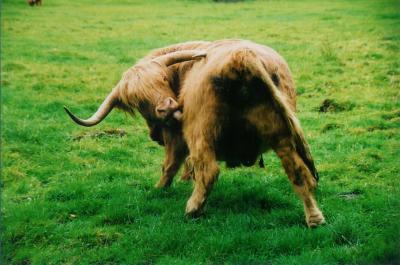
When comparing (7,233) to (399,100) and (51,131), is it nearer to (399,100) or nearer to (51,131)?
(51,131)

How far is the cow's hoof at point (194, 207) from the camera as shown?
5.65m

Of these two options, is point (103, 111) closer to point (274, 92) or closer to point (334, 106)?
point (274, 92)

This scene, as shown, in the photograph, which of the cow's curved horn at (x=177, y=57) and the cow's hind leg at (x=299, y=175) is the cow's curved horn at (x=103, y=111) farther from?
the cow's hind leg at (x=299, y=175)

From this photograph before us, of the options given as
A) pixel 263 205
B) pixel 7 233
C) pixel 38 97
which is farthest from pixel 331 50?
pixel 7 233

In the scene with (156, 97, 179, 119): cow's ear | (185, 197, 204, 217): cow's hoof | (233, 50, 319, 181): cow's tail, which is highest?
(233, 50, 319, 181): cow's tail

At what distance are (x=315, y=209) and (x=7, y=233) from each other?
3257 millimetres

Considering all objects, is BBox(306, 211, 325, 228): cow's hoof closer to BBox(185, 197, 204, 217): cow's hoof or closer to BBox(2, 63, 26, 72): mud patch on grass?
BBox(185, 197, 204, 217): cow's hoof

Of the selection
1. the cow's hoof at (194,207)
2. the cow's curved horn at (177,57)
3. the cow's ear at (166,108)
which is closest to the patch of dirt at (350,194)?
the cow's hoof at (194,207)

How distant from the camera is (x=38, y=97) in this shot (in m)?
11.7

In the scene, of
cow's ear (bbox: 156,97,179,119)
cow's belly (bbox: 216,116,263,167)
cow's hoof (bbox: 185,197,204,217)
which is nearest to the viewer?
cow's belly (bbox: 216,116,263,167)

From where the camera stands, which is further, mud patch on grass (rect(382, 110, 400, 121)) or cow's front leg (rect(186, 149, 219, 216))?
mud patch on grass (rect(382, 110, 400, 121))

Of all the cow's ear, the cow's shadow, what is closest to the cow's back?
the cow's ear

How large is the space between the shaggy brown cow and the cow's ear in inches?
0.5

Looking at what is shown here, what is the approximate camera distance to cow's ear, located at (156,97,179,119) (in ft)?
19.5
